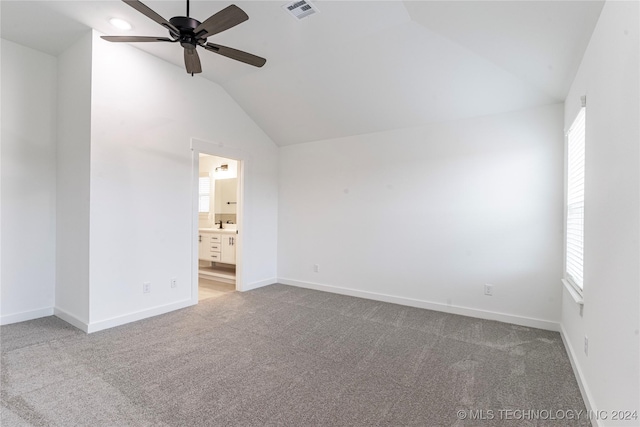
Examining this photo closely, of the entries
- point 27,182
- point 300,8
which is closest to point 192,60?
point 300,8

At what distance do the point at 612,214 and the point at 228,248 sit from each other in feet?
16.6

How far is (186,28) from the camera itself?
2195 millimetres

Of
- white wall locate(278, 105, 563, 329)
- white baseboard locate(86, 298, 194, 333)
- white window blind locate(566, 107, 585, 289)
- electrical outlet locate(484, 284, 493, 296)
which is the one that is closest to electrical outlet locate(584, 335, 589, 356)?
white window blind locate(566, 107, 585, 289)

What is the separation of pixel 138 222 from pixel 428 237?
3.48 metres

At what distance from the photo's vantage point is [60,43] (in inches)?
131

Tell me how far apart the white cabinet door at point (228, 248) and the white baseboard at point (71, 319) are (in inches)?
93.4

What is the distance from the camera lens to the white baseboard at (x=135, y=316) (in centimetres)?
313

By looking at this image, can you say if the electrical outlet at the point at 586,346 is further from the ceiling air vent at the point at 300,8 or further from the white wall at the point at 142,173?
the white wall at the point at 142,173

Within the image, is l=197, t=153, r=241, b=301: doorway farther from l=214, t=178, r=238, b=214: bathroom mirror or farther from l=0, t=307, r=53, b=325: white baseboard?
l=0, t=307, r=53, b=325: white baseboard

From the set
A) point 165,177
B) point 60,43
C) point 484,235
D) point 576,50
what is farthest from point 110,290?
point 576,50

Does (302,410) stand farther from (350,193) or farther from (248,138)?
(248,138)

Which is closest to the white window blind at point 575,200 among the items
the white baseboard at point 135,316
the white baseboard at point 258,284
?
the white baseboard at point 258,284

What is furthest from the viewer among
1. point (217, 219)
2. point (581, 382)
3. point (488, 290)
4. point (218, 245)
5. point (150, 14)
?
point (217, 219)

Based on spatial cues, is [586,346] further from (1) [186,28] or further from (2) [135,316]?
(2) [135,316]
